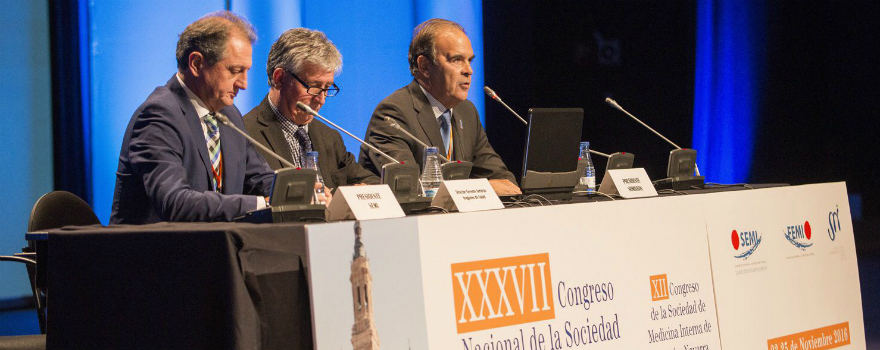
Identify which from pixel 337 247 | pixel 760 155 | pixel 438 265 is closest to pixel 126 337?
pixel 337 247

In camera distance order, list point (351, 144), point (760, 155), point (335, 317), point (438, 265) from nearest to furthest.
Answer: point (335, 317) < point (438, 265) < point (351, 144) < point (760, 155)

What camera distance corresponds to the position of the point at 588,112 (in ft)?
17.2

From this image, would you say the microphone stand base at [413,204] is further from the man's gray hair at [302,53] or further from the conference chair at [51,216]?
the man's gray hair at [302,53]

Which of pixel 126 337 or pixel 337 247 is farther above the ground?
pixel 337 247

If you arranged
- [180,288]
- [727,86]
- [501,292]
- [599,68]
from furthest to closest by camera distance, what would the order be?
[727,86], [599,68], [501,292], [180,288]

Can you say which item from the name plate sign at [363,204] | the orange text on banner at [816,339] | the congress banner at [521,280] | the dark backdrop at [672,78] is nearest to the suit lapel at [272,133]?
the name plate sign at [363,204]

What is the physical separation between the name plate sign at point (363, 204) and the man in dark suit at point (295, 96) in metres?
1.19

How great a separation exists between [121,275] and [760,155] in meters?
5.30

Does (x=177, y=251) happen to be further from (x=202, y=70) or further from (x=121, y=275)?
(x=202, y=70)

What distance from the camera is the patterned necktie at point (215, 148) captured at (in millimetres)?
2355

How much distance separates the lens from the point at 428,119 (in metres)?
3.11

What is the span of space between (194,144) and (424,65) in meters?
1.18

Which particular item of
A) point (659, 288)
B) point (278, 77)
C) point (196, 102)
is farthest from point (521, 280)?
point (278, 77)

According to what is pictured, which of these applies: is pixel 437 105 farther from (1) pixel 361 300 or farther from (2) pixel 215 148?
(1) pixel 361 300
